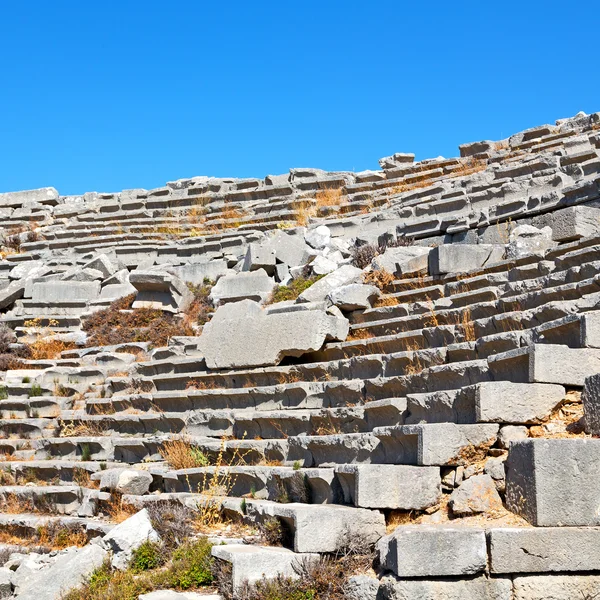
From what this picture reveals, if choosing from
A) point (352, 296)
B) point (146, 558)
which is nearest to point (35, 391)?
point (352, 296)

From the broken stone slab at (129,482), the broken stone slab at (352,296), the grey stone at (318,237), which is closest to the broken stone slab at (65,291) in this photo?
the grey stone at (318,237)

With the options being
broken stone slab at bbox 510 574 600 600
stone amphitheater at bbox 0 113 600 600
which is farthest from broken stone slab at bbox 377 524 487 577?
broken stone slab at bbox 510 574 600 600

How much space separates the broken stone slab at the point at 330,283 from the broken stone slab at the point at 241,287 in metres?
2.59

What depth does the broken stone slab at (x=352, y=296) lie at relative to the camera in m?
11.9

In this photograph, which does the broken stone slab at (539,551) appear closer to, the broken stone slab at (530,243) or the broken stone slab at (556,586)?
the broken stone slab at (556,586)

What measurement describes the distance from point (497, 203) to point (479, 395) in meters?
8.89

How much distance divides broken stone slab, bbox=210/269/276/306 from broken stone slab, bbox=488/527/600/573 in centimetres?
1036

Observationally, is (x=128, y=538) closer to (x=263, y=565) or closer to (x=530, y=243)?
(x=263, y=565)

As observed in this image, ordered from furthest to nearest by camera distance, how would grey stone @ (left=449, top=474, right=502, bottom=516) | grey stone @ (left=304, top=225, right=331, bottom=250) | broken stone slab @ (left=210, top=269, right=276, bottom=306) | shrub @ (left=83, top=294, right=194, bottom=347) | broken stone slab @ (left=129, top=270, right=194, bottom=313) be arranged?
grey stone @ (left=304, top=225, right=331, bottom=250) < broken stone slab @ (left=129, top=270, right=194, bottom=313) < broken stone slab @ (left=210, top=269, right=276, bottom=306) < shrub @ (left=83, top=294, right=194, bottom=347) < grey stone @ (left=449, top=474, right=502, bottom=516)

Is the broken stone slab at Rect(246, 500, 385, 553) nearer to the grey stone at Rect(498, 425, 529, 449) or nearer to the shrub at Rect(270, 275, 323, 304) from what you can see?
the grey stone at Rect(498, 425, 529, 449)

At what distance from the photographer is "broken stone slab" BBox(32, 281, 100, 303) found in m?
18.7

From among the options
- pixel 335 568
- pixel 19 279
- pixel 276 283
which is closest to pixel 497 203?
pixel 276 283

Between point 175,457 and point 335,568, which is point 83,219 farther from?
point 335,568

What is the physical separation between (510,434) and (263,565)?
2.09m
